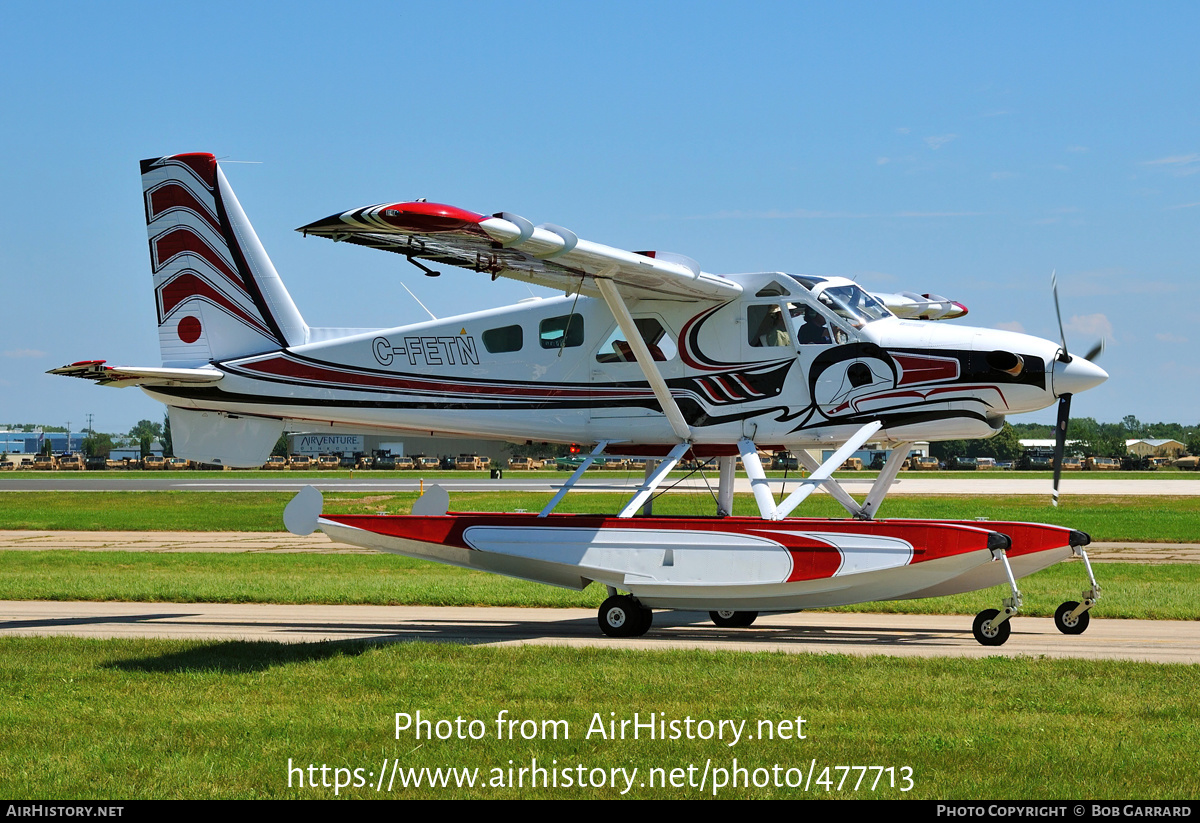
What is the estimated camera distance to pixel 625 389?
1367 centimetres

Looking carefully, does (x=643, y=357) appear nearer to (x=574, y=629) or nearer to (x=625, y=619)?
(x=625, y=619)

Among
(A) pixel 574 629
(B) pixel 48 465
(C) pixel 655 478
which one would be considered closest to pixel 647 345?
(C) pixel 655 478

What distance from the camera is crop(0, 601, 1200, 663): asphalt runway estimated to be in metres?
11.4

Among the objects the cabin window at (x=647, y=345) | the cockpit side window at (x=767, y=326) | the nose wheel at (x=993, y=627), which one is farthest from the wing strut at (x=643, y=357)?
the nose wheel at (x=993, y=627)

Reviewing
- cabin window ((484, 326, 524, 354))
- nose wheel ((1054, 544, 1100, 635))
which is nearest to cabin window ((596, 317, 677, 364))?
cabin window ((484, 326, 524, 354))

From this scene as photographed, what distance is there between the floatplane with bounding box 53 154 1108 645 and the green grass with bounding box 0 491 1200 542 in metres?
17.5

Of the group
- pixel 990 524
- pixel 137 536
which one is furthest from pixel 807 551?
pixel 137 536

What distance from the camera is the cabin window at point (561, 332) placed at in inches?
547

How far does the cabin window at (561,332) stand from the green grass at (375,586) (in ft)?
13.1

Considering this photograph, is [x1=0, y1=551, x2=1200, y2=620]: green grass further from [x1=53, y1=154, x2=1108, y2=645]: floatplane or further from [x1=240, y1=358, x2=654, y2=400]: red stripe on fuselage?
[x1=240, y1=358, x2=654, y2=400]: red stripe on fuselage

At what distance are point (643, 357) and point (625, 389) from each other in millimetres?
861
